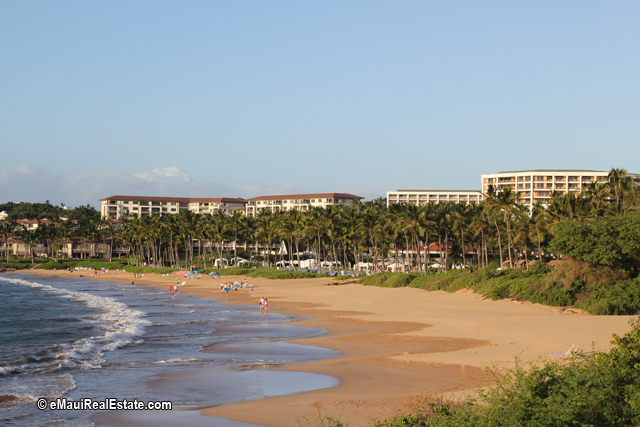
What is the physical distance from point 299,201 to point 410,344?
144 meters

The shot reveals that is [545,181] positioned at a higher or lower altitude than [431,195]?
higher

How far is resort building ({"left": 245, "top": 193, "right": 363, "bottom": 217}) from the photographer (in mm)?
164375

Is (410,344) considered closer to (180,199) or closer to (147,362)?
(147,362)

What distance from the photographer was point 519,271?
4194 centimetres

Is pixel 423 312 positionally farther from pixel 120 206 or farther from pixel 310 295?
pixel 120 206

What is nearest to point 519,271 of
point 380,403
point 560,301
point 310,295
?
point 560,301

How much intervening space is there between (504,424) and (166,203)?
18223cm

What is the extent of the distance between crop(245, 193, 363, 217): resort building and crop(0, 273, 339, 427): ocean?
410ft

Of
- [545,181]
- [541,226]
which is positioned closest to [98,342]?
[541,226]

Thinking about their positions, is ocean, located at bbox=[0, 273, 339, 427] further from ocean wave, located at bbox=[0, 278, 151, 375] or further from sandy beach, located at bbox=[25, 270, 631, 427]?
sandy beach, located at bbox=[25, 270, 631, 427]

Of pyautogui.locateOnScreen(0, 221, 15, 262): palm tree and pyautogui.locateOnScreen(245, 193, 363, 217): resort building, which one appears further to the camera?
pyautogui.locateOnScreen(245, 193, 363, 217): resort building

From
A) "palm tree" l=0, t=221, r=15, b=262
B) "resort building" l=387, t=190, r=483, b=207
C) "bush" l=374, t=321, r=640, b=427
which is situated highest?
"resort building" l=387, t=190, r=483, b=207

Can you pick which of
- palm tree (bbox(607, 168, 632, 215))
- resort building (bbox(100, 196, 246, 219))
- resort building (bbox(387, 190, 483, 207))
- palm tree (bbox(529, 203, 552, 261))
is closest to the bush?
palm tree (bbox(607, 168, 632, 215))

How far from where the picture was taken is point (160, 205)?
18188cm
